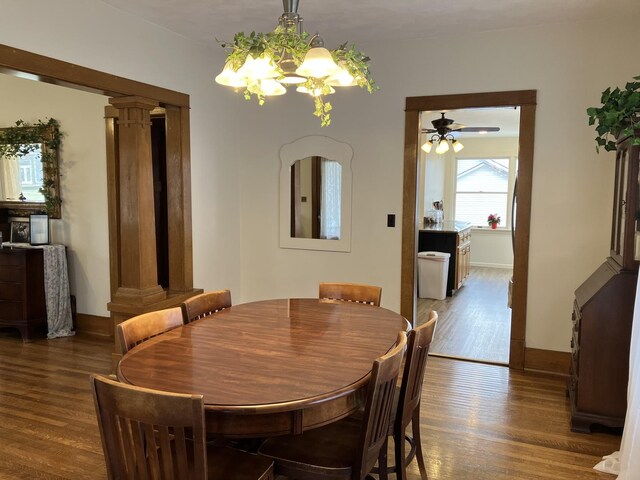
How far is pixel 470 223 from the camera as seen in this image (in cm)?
921

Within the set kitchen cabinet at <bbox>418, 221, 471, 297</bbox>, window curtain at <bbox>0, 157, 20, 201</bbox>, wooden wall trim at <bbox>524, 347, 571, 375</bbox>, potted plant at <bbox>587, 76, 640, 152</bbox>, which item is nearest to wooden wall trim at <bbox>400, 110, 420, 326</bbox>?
wooden wall trim at <bbox>524, 347, 571, 375</bbox>

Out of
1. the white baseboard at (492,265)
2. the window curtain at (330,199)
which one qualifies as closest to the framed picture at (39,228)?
the window curtain at (330,199)

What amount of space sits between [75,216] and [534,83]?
4158 mm

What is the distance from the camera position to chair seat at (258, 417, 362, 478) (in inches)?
71.6

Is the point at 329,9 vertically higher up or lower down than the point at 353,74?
higher up

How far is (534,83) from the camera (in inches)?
150

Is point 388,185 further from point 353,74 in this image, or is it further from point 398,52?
point 353,74

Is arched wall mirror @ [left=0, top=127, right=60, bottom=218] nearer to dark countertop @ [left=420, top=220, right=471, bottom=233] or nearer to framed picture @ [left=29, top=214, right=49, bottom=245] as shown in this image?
framed picture @ [left=29, top=214, right=49, bottom=245]

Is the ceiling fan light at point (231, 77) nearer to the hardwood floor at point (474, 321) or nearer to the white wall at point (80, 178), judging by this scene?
the white wall at point (80, 178)

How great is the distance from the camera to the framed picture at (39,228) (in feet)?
15.9

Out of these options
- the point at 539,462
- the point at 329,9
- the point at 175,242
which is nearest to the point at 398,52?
the point at 329,9

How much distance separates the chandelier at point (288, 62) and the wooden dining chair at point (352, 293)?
1276 millimetres

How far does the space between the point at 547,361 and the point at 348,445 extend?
2.59 metres

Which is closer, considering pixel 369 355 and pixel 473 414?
pixel 369 355
